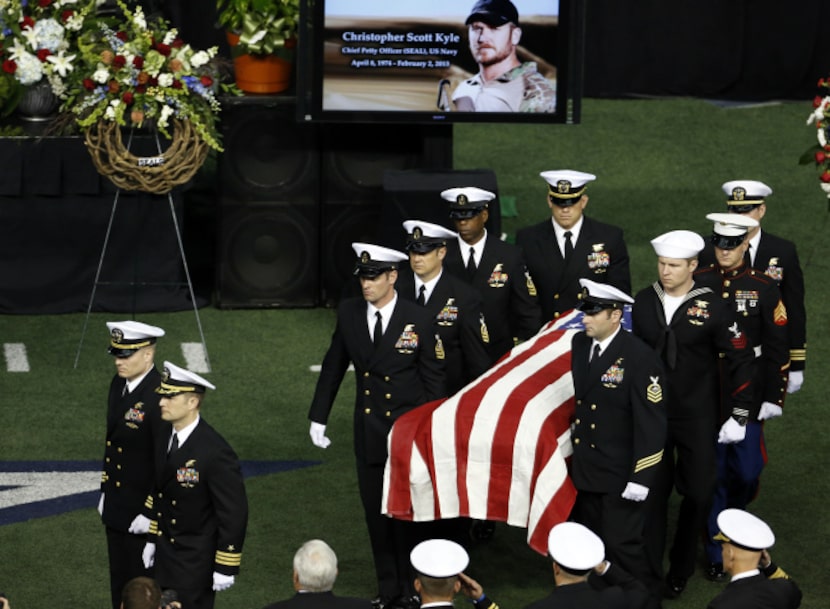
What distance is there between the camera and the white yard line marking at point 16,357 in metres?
9.56

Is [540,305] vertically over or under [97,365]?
over

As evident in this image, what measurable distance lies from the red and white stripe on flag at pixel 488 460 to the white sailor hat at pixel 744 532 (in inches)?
46.0

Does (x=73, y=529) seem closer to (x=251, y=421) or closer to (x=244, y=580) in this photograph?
(x=244, y=580)

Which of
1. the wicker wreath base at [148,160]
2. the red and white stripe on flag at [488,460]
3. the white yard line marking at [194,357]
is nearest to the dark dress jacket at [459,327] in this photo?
the red and white stripe on flag at [488,460]

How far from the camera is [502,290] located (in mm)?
7395

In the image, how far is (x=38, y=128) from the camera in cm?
1034

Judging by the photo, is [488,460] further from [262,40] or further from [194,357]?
[262,40]

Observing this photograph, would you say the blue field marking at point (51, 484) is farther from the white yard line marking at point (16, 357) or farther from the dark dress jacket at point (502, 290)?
the white yard line marking at point (16, 357)

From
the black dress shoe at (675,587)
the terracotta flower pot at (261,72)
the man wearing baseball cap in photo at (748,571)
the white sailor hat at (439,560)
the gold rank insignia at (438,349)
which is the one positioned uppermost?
the terracotta flower pot at (261,72)

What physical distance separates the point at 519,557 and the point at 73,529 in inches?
76.0

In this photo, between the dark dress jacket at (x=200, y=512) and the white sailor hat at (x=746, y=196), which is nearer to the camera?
the dark dress jacket at (x=200, y=512)

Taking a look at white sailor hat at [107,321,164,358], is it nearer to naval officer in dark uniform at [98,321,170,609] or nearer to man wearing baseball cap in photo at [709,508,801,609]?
naval officer in dark uniform at [98,321,170,609]

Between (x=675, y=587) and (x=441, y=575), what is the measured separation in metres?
2.38

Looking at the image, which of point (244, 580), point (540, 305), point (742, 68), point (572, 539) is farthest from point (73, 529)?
point (742, 68)
